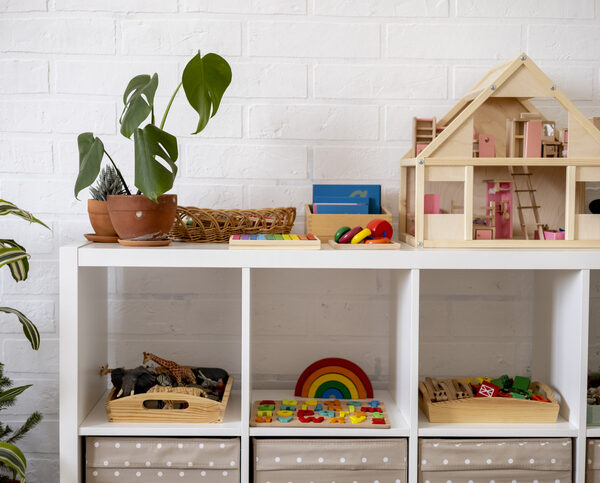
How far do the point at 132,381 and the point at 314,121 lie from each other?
0.78 metres

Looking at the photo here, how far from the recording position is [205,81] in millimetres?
1390

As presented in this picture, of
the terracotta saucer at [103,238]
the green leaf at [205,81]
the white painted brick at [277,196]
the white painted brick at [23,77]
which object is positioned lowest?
the terracotta saucer at [103,238]

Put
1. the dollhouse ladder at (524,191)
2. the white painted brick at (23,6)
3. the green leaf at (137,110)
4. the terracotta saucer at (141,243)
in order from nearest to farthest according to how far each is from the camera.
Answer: the green leaf at (137,110) < the terracotta saucer at (141,243) < the dollhouse ladder at (524,191) < the white painted brick at (23,6)

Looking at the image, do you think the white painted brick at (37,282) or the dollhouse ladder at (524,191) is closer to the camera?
the dollhouse ladder at (524,191)

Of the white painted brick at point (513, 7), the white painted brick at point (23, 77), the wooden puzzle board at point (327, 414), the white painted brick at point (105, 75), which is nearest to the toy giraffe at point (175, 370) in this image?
the wooden puzzle board at point (327, 414)

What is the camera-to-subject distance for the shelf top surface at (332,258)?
136cm

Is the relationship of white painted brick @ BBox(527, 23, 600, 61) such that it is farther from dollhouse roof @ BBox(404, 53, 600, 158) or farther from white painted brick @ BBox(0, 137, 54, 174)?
white painted brick @ BBox(0, 137, 54, 174)

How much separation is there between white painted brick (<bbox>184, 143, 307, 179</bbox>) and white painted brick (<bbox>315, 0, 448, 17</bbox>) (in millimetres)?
360

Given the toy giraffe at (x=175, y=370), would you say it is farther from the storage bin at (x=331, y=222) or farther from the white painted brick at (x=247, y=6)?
the white painted brick at (x=247, y=6)

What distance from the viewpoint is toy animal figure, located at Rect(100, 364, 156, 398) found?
4.81ft

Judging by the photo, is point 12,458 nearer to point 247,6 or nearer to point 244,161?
point 244,161

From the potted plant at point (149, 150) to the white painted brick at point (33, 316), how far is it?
45 centimetres

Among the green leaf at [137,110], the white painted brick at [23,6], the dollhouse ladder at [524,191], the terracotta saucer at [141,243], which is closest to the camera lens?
the green leaf at [137,110]

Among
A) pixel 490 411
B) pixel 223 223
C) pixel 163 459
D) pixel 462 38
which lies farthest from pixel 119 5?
pixel 490 411
